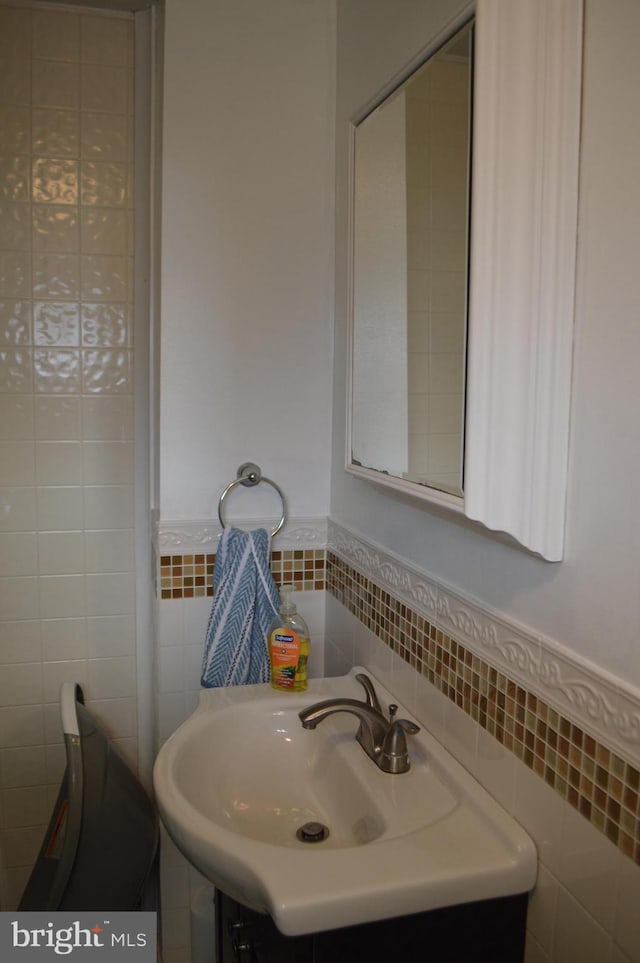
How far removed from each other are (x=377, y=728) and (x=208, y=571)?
2.05 feet

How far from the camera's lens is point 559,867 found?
985mm

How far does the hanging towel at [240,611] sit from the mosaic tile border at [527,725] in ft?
0.96

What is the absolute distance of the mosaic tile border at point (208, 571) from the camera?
1782mm

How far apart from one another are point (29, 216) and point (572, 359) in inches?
58.8

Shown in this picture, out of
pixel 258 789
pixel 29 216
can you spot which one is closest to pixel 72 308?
pixel 29 216

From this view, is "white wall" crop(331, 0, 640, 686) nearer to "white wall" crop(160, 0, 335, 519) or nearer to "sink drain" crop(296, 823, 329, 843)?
"sink drain" crop(296, 823, 329, 843)

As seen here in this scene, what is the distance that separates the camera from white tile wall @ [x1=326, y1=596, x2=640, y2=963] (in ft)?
2.87

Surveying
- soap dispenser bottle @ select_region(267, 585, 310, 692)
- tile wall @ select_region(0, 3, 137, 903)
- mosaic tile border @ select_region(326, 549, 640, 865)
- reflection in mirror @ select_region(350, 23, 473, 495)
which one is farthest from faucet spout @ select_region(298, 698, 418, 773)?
tile wall @ select_region(0, 3, 137, 903)

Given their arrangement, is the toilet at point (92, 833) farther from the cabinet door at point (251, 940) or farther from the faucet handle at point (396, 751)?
the faucet handle at point (396, 751)

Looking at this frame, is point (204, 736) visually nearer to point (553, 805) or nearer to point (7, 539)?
point (553, 805)

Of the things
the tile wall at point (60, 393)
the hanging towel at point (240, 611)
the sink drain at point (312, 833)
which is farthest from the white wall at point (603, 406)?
the tile wall at point (60, 393)

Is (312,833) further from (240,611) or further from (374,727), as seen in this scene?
(240,611)

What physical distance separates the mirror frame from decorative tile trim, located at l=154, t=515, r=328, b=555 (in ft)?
2.97

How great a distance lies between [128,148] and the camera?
197 centimetres
